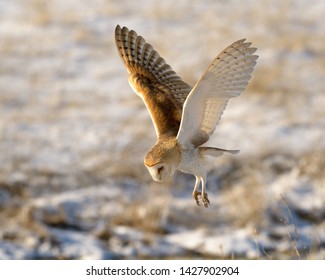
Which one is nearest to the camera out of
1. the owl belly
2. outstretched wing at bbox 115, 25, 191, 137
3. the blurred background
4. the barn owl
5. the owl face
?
the owl face

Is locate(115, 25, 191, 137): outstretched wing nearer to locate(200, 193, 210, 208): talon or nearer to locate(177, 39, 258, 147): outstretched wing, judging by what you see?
locate(177, 39, 258, 147): outstretched wing

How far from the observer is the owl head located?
12.3 feet

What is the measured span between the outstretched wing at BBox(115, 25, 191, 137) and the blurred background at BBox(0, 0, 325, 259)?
9.90 feet

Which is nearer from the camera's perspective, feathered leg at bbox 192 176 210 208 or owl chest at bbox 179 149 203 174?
feathered leg at bbox 192 176 210 208

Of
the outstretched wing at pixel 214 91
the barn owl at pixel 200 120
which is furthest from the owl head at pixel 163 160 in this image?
the outstretched wing at pixel 214 91

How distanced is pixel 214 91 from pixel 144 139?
7200 mm

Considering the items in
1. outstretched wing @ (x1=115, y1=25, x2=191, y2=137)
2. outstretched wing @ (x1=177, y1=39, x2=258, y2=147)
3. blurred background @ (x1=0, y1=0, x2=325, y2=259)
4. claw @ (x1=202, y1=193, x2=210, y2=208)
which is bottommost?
claw @ (x1=202, y1=193, x2=210, y2=208)

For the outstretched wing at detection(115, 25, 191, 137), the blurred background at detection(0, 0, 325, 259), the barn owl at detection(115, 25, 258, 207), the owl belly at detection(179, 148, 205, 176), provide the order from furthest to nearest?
the blurred background at detection(0, 0, 325, 259) → the outstretched wing at detection(115, 25, 191, 137) → the owl belly at detection(179, 148, 205, 176) → the barn owl at detection(115, 25, 258, 207)

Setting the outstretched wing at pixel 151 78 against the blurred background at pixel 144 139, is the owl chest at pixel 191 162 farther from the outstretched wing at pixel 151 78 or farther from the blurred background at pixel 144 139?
the blurred background at pixel 144 139

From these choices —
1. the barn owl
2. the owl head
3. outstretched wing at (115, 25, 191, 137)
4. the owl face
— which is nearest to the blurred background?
outstretched wing at (115, 25, 191, 137)

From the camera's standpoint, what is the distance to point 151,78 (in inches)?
200

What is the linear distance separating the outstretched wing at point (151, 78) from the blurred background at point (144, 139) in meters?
3.02

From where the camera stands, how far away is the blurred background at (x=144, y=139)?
381 inches

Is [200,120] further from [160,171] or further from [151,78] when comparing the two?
[151,78]
